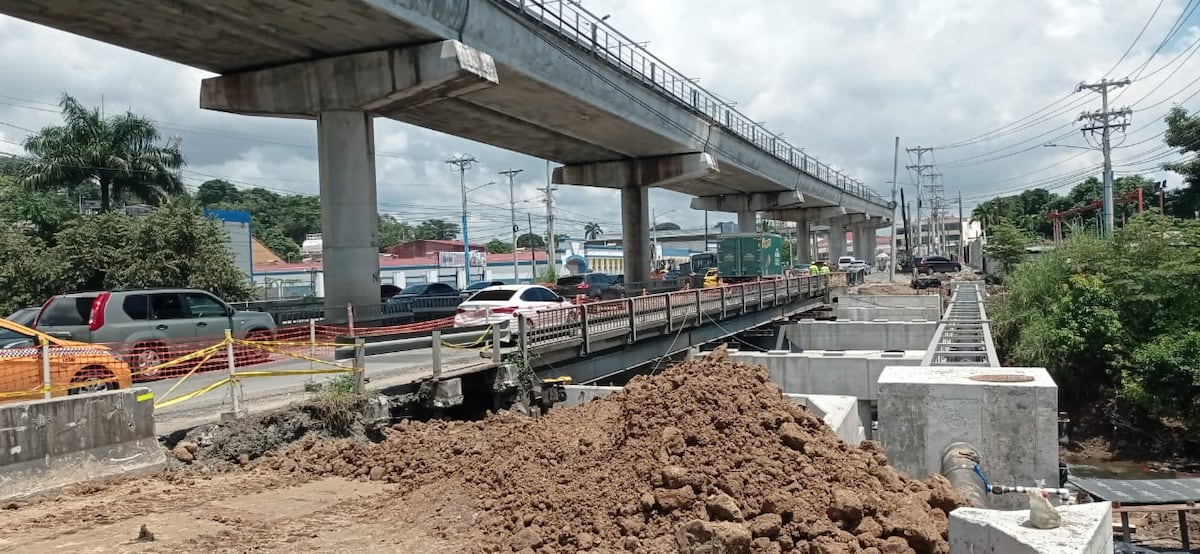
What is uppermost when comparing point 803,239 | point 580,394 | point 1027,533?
point 803,239

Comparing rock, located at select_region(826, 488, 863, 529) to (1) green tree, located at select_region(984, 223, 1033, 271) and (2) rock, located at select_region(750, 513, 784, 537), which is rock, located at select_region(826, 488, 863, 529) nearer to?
(2) rock, located at select_region(750, 513, 784, 537)

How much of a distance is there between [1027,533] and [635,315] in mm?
14089

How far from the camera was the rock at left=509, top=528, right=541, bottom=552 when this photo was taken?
6.59 meters

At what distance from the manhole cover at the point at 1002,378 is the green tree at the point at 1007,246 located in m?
45.8

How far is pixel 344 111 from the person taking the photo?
20172 mm

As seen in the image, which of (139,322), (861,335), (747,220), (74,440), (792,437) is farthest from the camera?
(747,220)

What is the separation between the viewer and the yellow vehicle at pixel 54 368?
27.5 feet

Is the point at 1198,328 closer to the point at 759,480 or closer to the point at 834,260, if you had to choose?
the point at 759,480

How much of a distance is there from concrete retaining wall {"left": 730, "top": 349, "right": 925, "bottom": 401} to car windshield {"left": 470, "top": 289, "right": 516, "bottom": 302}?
5.76 m

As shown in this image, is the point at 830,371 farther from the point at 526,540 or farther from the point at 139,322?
the point at 139,322

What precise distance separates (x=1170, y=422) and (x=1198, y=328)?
2.72 meters

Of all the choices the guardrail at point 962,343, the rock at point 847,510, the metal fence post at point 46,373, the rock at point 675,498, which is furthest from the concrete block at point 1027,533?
the metal fence post at point 46,373

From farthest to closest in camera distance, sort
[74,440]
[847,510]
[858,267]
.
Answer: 1. [858,267]
2. [74,440]
3. [847,510]

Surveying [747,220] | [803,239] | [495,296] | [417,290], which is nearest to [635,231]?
[417,290]
